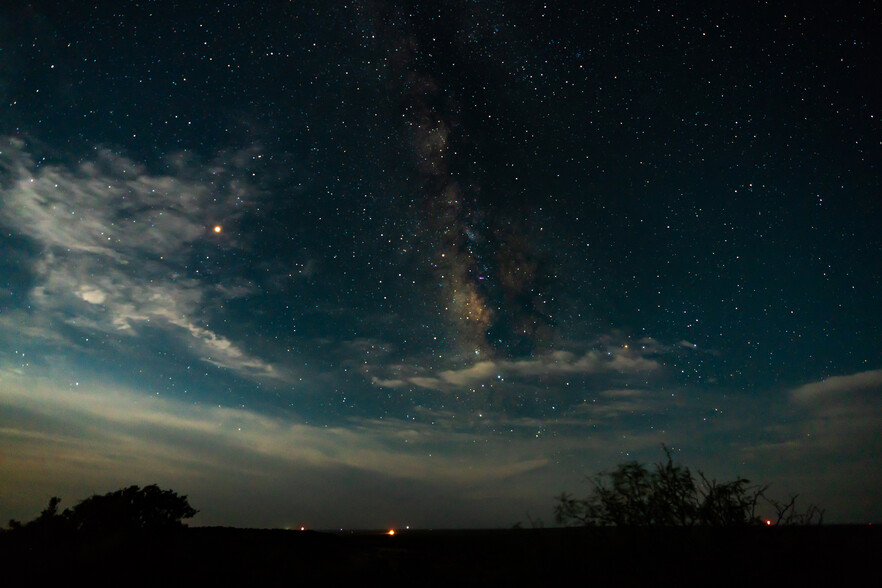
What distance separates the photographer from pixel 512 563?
1595cm

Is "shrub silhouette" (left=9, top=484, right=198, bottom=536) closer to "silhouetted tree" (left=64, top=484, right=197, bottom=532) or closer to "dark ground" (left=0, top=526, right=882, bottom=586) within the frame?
"silhouetted tree" (left=64, top=484, right=197, bottom=532)

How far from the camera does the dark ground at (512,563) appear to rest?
35.8 ft

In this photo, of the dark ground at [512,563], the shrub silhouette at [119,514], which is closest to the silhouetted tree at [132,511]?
the shrub silhouette at [119,514]

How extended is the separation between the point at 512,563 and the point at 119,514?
55.6 feet

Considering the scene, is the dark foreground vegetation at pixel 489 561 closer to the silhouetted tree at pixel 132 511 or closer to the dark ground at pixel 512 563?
the dark ground at pixel 512 563

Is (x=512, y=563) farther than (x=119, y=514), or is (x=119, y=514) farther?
(x=119, y=514)

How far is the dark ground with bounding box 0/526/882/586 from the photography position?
10.9m

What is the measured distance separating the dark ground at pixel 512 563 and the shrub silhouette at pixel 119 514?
2.74 meters

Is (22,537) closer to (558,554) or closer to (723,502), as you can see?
(558,554)

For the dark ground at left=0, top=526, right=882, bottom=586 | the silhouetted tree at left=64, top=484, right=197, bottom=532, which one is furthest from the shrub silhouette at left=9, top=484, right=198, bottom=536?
the dark ground at left=0, top=526, right=882, bottom=586

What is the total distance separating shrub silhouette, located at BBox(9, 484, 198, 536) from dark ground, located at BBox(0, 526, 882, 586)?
8.98 ft

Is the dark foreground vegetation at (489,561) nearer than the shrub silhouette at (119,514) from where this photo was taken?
Yes

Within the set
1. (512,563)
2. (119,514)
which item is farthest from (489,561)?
(119,514)

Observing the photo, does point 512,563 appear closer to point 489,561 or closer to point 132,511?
point 489,561
